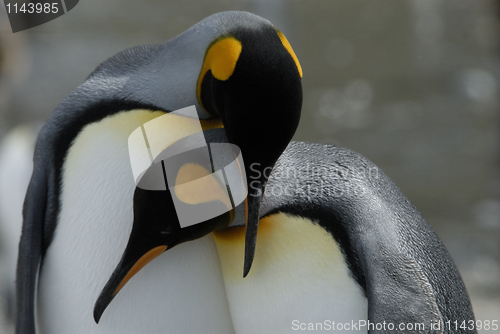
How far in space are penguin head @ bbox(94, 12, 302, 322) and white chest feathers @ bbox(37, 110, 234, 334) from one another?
5 cm

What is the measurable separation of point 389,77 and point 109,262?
11.9ft

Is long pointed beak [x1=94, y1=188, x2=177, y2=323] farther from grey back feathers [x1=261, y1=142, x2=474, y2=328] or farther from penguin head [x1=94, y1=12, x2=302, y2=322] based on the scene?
grey back feathers [x1=261, y1=142, x2=474, y2=328]

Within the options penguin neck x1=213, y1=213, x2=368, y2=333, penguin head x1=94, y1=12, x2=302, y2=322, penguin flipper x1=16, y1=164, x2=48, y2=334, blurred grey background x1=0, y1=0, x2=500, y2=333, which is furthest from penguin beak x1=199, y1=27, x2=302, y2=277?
blurred grey background x1=0, y1=0, x2=500, y2=333

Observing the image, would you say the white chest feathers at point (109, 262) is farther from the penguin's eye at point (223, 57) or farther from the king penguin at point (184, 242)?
the penguin's eye at point (223, 57)

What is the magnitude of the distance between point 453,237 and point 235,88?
330 centimetres

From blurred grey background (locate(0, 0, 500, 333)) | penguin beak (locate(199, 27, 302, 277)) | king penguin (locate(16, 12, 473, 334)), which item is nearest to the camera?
penguin beak (locate(199, 27, 302, 277))

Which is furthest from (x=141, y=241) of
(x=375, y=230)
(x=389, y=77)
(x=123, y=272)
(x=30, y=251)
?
(x=389, y=77)

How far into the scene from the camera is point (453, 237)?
3.58 m

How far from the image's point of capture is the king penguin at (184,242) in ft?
2.44

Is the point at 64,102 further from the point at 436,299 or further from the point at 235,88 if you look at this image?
the point at 436,299

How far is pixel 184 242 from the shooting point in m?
0.80

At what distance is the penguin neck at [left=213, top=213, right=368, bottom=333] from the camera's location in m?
0.77

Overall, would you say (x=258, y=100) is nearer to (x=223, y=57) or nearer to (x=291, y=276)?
(x=223, y=57)

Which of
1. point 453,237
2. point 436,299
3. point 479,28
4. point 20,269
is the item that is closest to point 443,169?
point 453,237
